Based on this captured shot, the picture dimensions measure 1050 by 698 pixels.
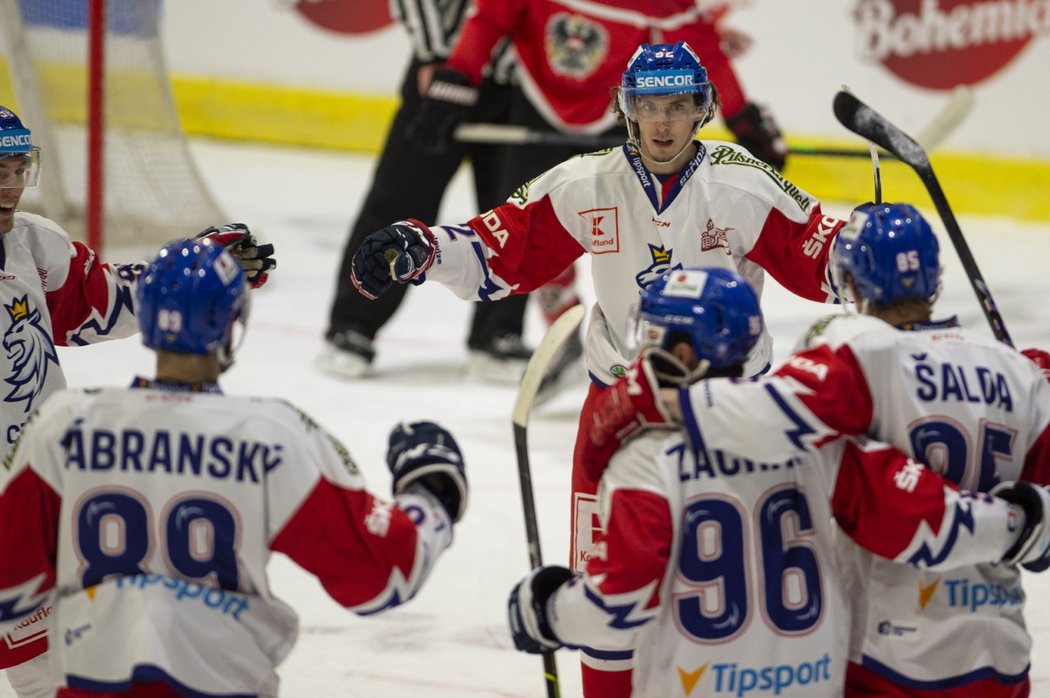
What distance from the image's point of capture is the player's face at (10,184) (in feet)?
7.84

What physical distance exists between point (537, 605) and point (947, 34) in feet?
17.3

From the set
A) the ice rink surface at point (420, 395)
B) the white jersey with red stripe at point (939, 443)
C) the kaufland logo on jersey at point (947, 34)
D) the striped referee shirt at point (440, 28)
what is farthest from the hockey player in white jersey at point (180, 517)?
the kaufland logo on jersey at point (947, 34)

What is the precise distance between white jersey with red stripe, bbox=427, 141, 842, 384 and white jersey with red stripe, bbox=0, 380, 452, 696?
0.92m

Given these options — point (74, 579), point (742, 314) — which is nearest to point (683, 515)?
point (742, 314)

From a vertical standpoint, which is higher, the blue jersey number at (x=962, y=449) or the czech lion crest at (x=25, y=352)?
the blue jersey number at (x=962, y=449)

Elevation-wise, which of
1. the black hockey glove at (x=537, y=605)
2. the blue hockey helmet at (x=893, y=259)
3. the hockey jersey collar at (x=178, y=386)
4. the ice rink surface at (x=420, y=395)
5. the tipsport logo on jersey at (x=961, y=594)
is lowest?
the ice rink surface at (x=420, y=395)

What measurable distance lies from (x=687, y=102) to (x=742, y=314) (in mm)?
786

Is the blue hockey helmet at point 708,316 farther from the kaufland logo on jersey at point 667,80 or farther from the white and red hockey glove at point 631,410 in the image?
the kaufland logo on jersey at point 667,80

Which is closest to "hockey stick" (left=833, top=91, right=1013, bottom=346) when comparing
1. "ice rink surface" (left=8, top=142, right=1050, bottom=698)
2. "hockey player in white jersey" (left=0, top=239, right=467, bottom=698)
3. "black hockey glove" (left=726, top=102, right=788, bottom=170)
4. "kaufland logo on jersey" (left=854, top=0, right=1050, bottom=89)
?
"ice rink surface" (left=8, top=142, right=1050, bottom=698)

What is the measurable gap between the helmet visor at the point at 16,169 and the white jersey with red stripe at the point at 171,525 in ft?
2.33

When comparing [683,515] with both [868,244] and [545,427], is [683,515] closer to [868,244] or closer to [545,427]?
[868,244]

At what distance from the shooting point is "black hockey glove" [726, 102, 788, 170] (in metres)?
4.23

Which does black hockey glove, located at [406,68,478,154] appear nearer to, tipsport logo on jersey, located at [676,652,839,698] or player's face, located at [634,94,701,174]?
player's face, located at [634,94,701,174]

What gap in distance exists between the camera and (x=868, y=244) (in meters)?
1.97
